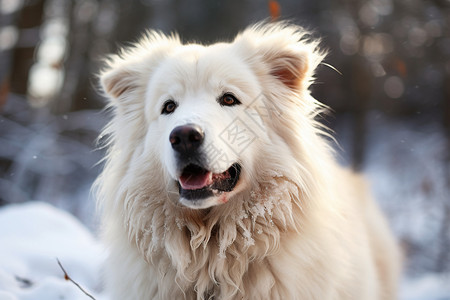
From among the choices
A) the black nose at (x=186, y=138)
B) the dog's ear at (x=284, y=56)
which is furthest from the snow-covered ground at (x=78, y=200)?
the black nose at (x=186, y=138)

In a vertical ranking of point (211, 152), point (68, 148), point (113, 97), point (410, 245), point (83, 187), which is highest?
point (410, 245)

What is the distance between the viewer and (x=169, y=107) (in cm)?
301

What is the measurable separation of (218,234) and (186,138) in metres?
0.76

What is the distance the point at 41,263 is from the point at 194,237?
188 centimetres

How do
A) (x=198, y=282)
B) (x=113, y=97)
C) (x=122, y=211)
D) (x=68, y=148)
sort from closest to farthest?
(x=198, y=282) < (x=122, y=211) < (x=113, y=97) < (x=68, y=148)

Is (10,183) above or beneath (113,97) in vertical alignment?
beneath

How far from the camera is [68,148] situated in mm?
9508

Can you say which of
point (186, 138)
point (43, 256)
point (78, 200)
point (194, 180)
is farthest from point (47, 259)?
point (78, 200)

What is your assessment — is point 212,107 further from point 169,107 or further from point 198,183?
point 198,183

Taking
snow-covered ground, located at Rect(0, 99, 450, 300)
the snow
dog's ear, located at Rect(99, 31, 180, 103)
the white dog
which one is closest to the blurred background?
snow-covered ground, located at Rect(0, 99, 450, 300)

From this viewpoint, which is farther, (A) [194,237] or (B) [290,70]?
(B) [290,70]

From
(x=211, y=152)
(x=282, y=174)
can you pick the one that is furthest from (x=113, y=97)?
(x=282, y=174)

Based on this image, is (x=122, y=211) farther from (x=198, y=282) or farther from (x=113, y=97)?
(x=113, y=97)

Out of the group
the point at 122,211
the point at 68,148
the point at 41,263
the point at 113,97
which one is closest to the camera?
the point at 122,211
